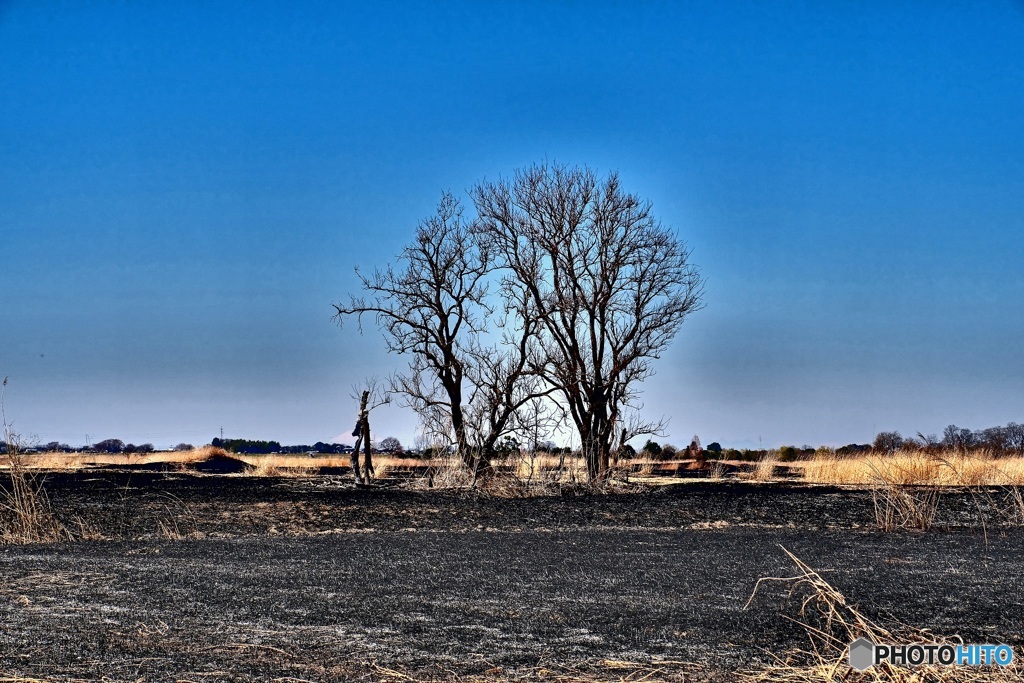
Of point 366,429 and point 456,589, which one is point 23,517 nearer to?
point 456,589

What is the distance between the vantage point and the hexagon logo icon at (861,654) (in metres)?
3.92

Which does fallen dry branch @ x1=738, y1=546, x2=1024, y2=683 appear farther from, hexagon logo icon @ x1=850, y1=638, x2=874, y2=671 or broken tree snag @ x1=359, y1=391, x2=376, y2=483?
broken tree snag @ x1=359, y1=391, x2=376, y2=483

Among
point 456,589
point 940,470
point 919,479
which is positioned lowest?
point 456,589

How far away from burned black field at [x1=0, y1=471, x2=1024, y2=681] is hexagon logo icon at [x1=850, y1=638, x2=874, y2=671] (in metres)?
0.42

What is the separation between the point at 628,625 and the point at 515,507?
866 centimetres

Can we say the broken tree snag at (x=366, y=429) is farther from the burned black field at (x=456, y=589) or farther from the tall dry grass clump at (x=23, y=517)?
the tall dry grass clump at (x=23, y=517)

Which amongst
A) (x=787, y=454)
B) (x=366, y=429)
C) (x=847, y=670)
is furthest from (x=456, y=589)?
(x=787, y=454)

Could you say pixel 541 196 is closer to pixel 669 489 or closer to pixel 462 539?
pixel 669 489

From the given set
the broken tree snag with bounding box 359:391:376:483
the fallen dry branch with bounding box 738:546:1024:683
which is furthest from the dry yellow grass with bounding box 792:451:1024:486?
the fallen dry branch with bounding box 738:546:1024:683

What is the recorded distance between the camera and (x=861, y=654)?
162 inches

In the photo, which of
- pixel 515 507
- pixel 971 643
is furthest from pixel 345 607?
pixel 515 507

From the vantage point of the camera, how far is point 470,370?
1919cm

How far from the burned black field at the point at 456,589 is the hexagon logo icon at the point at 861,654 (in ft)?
1.37

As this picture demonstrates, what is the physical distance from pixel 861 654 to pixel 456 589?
3040mm
